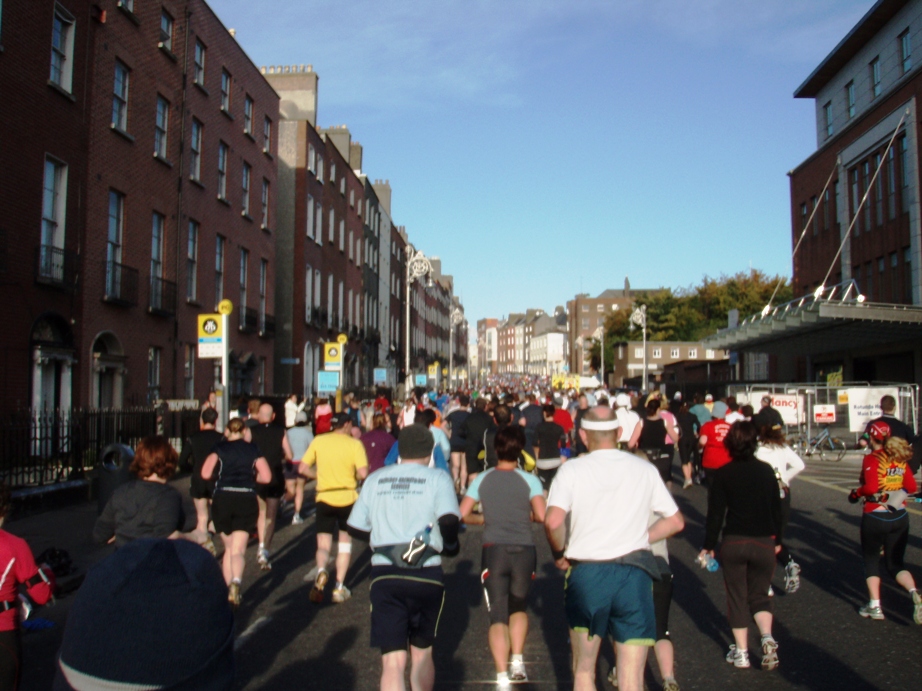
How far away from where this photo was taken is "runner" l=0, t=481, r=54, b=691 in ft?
14.4

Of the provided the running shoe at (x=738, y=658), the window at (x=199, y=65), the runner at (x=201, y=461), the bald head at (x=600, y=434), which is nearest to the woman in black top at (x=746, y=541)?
the running shoe at (x=738, y=658)

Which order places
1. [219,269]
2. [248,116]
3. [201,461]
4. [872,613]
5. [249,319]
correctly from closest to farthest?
1. [872,613]
2. [201,461]
3. [219,269]
4. [249,319]
5. [248,116]

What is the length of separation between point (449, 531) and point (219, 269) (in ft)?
79.2

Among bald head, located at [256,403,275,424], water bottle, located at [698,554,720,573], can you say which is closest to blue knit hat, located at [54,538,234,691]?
water bottle, located at [698,554,720,573]

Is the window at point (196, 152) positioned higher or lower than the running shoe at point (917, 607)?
higher

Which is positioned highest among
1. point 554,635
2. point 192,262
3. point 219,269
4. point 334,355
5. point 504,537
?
point 219,269

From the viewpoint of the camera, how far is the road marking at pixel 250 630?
6781mm

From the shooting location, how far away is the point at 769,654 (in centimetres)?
611

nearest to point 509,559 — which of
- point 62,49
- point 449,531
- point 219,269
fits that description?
point 449,531

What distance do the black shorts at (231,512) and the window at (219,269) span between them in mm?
20168

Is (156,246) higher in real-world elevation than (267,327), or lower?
higher

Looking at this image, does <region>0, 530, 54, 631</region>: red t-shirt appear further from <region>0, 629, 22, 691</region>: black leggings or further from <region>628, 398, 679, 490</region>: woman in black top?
<region>628, 398, 679, 490</region>: woman in black top

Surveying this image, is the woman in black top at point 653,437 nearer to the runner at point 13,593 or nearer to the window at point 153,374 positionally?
the runner at point 13,593

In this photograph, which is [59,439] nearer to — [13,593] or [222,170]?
[13,593]
